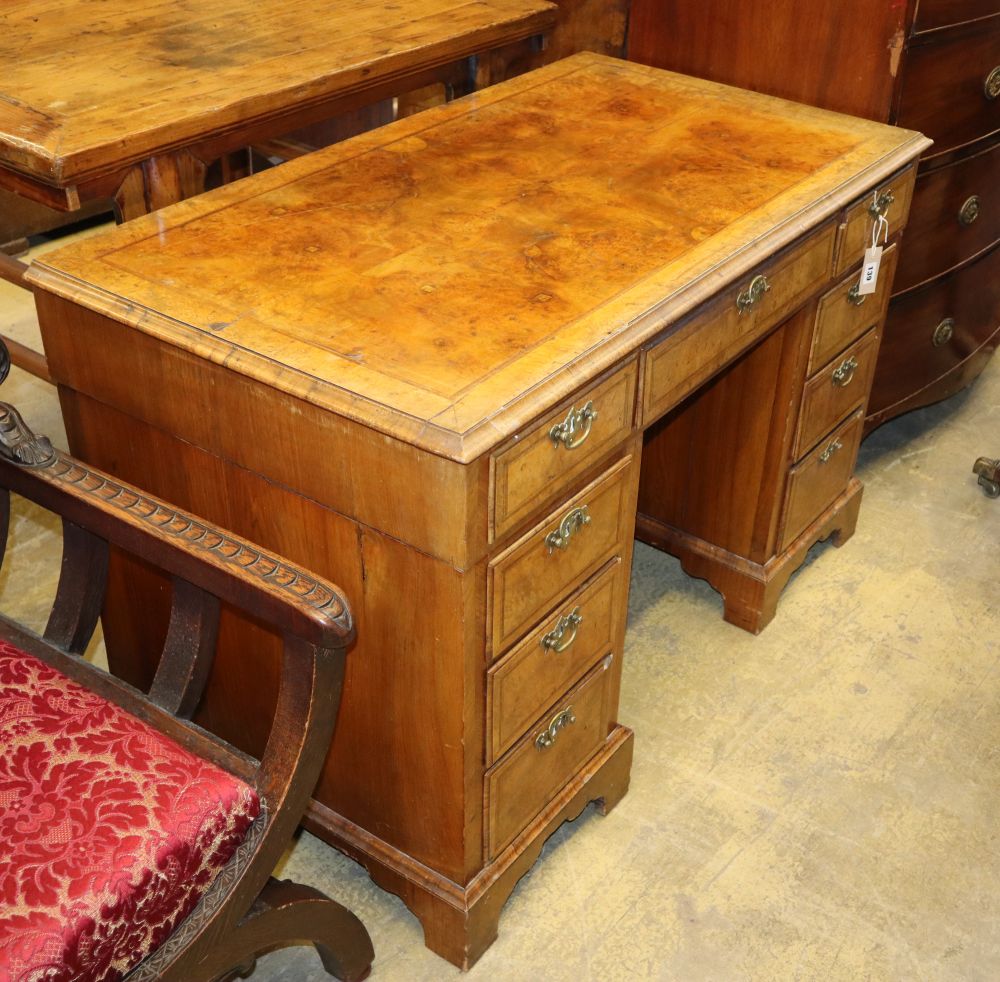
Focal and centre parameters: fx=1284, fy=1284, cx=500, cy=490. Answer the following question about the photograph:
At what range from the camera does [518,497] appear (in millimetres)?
1597

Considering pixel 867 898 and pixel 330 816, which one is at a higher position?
pixel 330 816

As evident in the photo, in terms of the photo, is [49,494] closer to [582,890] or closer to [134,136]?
[134,136]

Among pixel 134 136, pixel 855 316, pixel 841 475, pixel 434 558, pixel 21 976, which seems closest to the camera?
pixel 21 976

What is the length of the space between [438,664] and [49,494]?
1.77 feet

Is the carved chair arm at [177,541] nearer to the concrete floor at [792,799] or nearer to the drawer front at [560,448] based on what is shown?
the drawer front at [560,448]

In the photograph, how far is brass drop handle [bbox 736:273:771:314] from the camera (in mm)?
1931

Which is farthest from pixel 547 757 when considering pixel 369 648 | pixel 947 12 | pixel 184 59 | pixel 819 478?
pixel 947 12

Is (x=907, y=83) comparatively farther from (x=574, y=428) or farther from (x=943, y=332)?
(x=574, y=428)

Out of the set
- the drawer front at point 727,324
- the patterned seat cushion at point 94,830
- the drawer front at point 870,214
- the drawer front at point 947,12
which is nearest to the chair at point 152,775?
the patterned seat cushion at point 94,830

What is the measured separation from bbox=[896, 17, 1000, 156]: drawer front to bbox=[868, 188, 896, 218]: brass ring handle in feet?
0.82

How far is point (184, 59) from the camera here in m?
2.32

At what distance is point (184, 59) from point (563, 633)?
127cm

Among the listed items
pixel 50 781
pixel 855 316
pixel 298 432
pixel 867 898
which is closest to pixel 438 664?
pixel 298 432

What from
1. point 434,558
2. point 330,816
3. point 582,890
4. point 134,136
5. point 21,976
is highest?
point 134,136
